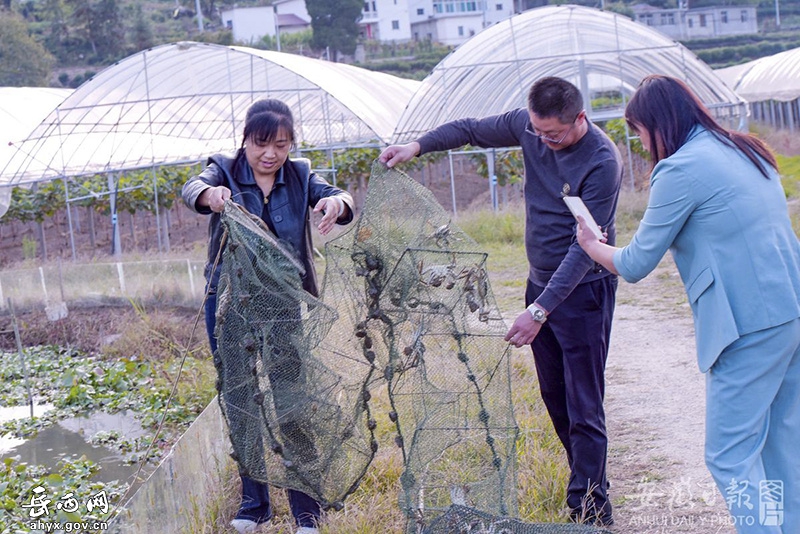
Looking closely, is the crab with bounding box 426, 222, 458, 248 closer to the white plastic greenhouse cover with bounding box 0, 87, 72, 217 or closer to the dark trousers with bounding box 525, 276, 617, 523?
the dark trousers with bounding box 525, 276, 617, 523

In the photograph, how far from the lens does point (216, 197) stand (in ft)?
10.8

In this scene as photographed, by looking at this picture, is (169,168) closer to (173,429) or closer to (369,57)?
(173,429)

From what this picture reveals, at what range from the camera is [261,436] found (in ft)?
11.1

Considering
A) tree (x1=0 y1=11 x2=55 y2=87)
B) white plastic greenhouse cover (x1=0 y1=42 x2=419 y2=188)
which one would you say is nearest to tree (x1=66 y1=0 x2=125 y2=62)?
tree (x1=0 y1=11 x2=55 y2=87)

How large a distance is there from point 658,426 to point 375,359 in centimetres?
193

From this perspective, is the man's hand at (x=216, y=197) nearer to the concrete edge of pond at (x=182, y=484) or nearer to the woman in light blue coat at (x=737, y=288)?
the concrete edge of pond at (x=182, y=484)

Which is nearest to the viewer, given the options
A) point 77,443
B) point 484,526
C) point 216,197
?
point 484,526

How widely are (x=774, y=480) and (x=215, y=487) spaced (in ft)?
7.65

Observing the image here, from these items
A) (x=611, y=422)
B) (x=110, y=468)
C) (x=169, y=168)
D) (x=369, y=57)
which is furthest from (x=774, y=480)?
(x=369, y=57)

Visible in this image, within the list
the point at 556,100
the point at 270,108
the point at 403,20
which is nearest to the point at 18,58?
the point at 403,20

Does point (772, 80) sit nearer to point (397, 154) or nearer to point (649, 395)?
point (649, 395)

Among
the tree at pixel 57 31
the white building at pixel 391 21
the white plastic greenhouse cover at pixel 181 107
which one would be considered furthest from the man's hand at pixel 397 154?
the white building at pixel 391 21

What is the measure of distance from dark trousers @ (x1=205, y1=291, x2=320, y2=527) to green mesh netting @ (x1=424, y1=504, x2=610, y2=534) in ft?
2.21

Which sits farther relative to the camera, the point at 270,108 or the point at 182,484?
the point at 182,484
